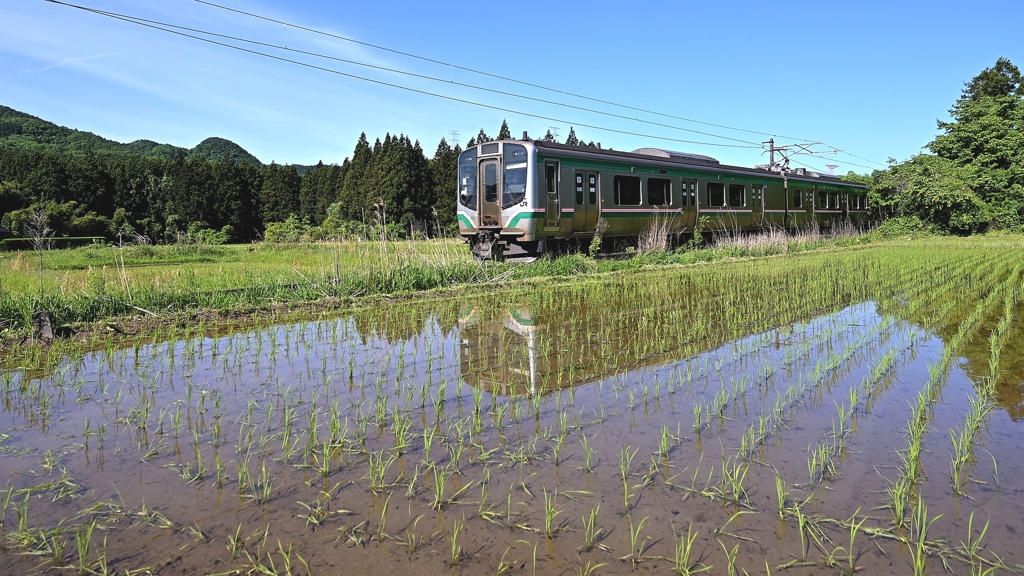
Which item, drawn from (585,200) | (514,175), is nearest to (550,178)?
(514,175)

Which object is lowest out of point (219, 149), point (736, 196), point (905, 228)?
point (905, 228)

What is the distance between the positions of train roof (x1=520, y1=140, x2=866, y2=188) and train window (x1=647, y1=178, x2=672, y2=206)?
1.42 feet

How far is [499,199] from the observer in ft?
42.9

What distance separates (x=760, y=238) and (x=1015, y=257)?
5.65 meters

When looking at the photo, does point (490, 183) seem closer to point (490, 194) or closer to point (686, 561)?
point (490, 194)

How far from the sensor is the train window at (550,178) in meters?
12.7

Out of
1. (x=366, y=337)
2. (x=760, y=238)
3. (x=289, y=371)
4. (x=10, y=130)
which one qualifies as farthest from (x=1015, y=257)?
(x=10, y=130)

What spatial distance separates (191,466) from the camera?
291 centimetres

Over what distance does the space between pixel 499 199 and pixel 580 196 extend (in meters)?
1.81

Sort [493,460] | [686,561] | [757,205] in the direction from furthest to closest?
[757,205], [493,460], [686,561]

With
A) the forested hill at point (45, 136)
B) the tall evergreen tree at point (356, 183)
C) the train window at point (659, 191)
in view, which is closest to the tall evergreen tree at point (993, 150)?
the train window at point (659, 191)

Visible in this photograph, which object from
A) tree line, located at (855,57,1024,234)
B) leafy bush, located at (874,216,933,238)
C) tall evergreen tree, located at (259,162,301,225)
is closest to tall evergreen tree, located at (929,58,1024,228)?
tree line, located at (855,57,1024,234)

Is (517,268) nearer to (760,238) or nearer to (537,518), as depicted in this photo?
(537,518)

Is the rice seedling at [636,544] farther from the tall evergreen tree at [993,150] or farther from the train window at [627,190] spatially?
the tall evergreen tree at [993,150]
